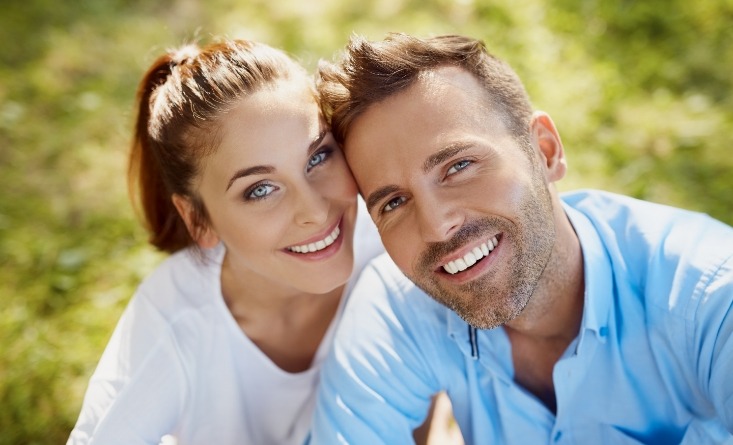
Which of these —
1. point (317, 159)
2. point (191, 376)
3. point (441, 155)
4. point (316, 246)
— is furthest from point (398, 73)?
point (191, 376)

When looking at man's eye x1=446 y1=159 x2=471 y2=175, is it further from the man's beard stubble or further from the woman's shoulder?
the woman's shoulder

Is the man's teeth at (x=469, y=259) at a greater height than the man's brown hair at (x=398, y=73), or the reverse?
the man's brown hair at (x=398, y=73)

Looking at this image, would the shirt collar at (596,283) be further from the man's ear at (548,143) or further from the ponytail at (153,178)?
the ponytail at (153,178)

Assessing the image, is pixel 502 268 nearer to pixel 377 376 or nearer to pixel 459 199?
pixel 459 199

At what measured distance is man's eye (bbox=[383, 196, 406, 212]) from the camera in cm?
220

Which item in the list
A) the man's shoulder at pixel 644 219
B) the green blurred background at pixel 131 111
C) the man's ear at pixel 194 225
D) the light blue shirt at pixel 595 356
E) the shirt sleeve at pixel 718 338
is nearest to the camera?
the shirt sleeve at pixel 718 338

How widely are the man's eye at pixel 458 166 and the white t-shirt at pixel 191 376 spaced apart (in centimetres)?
82

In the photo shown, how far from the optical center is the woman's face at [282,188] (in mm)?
2311

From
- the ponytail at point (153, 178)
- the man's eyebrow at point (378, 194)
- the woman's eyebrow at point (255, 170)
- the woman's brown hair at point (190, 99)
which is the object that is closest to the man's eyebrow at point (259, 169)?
the woman's eyebrow at point (255, 170)

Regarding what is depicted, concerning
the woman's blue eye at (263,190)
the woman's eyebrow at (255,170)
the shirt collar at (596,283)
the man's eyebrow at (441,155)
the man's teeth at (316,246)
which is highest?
the woman's eyebrow at (255,170)

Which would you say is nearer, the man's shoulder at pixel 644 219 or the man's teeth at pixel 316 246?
the man's shoulder at pixel 644 219

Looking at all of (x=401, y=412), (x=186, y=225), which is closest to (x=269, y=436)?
(x=401, y=412)

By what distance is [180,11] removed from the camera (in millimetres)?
5527

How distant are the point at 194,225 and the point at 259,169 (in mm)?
505
